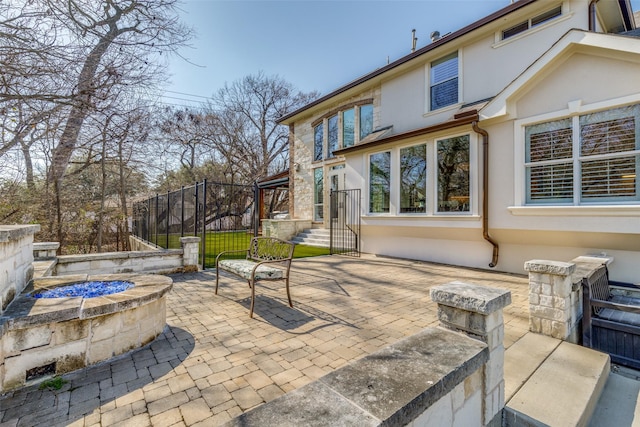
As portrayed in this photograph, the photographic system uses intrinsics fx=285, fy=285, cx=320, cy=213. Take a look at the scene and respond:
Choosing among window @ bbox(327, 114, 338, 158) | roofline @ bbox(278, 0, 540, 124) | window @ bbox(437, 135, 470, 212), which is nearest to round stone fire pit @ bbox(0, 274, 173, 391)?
window @ bbox(437, 135, 470, 212)

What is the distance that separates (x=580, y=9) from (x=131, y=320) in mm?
9766

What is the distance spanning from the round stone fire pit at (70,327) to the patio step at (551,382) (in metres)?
3.32

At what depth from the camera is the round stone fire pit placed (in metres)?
2.23

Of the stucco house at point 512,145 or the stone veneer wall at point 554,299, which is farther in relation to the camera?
the stucco house at point 512,145

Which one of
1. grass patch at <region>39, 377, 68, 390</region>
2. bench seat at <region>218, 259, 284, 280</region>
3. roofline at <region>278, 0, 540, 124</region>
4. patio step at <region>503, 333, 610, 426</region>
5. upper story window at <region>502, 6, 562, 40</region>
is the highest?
roofline at <region>278, 0, 540, 124</region>

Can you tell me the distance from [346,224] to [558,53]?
264 inches

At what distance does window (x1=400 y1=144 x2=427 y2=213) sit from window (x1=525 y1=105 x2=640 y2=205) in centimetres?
231

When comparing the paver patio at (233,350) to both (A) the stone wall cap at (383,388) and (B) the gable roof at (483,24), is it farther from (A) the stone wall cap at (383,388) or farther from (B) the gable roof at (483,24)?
(B) the gable roof at (483,24)

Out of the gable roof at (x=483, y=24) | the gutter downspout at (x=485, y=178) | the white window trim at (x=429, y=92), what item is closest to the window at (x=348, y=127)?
the gable roof at (x=483, y=24)

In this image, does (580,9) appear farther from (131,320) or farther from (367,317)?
(131,320)

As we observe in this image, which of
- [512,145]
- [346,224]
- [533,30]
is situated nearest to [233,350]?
[512,145]

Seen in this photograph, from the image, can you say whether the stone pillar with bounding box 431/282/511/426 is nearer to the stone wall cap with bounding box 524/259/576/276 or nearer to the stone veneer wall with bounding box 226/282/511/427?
the stone veneer wall with bounding box 226/282/511/427

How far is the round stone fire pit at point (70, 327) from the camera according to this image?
2229mm

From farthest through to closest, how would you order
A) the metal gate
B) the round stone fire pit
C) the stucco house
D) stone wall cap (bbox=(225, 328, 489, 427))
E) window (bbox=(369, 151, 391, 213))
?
the metal gate < window (bbox=(369, 151, 391, 213)) < the stucco house < the round stone fire pit < stone wall cap (bbox=(225, 328, 489, 427))
